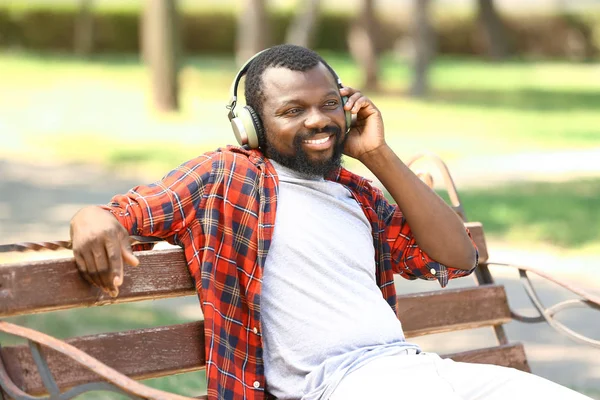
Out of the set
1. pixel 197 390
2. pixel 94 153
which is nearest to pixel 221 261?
pixel 197 390

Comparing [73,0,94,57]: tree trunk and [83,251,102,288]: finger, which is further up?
[83,251,102,288]: finger

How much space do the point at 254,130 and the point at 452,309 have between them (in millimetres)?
1219

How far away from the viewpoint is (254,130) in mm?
3514

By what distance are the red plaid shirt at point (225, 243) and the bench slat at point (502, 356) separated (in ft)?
3.73

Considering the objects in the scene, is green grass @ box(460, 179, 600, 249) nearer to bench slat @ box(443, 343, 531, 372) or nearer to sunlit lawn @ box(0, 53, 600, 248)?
sunlit lawn @ box(0, 53, 600, 248)

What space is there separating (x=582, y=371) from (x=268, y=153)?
3260 mm

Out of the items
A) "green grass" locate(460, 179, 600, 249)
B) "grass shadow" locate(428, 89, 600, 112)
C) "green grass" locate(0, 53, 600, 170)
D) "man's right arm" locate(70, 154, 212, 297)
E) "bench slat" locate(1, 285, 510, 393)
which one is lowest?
"grass shadow" locate(428, 89, 600, 112)

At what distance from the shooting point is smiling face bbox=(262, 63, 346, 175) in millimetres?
3475

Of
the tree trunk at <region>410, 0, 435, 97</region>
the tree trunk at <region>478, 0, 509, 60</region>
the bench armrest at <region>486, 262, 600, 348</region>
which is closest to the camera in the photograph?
the bench armrest at <region>486, 262, 600, 348</region>

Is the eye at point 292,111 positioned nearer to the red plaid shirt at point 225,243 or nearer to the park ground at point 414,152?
the red plaid shirt at point 225,243

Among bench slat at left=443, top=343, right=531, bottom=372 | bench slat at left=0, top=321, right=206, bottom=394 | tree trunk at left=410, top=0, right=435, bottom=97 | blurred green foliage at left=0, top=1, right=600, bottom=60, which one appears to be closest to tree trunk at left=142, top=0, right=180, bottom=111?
tree trunk at left=410, top=0, right=435, bottom=97

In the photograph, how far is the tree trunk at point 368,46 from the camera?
24750 millimetres

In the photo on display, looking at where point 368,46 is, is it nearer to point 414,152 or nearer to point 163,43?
point 163,43

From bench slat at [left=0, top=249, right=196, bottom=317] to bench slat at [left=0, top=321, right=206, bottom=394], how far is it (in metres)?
0.12
